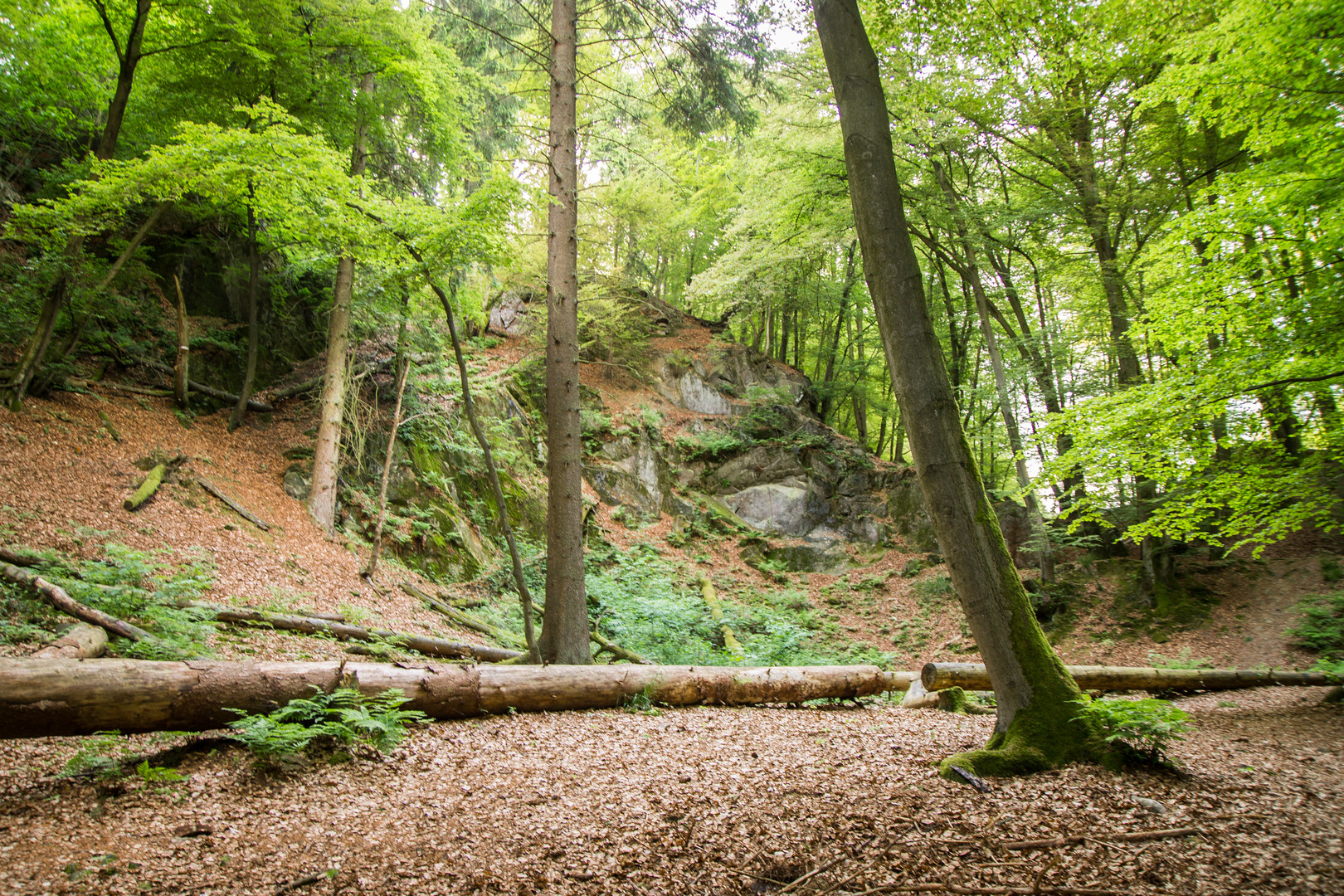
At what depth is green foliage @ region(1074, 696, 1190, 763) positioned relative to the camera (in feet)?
11.7

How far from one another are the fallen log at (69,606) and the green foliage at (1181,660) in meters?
13.6

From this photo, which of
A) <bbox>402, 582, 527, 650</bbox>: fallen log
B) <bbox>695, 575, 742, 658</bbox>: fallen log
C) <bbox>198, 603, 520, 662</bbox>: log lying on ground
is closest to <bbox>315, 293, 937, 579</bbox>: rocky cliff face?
<bbox>402, 582, 527, 650</bbox>: fallen log

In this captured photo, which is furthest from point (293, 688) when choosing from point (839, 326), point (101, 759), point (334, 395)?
point (839, 326)

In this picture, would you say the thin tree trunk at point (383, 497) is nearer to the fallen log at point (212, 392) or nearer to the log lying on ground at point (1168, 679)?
the fallen log at point (212, 392)

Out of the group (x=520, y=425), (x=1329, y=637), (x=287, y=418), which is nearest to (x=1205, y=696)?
(x=1329, y=637)

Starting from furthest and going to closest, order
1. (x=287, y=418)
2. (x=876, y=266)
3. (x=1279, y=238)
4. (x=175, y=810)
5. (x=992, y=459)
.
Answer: (x=992, y=459) → (x=287, y=418) → (x=1279, y=238) → (x=876, y=266) → (x=175, y=810)

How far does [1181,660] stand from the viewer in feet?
32.9

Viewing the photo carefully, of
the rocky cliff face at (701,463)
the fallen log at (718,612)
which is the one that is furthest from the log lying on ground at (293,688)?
the rocky cliff face at (701,463)

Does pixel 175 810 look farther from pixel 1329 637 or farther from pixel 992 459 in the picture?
pixel 992 459

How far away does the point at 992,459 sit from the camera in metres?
19.8

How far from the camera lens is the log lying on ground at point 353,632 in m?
6.18

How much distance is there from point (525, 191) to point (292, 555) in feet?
20.1

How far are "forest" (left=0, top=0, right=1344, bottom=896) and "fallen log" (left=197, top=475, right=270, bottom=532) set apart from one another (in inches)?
8.2

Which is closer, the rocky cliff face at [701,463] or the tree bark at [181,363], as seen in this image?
the tree bark at [181,363]
